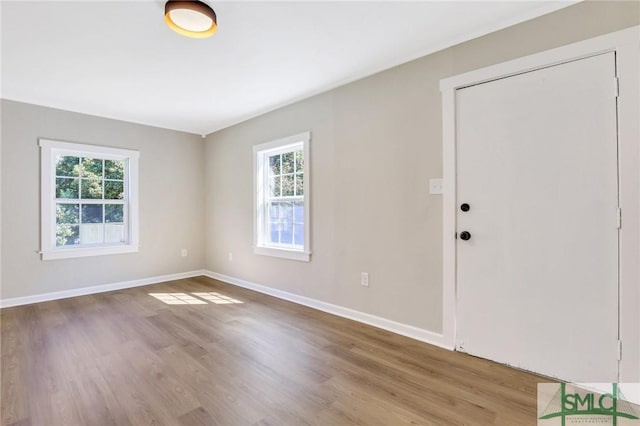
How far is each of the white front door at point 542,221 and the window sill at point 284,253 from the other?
68.3 inches

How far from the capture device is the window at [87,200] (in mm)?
3803

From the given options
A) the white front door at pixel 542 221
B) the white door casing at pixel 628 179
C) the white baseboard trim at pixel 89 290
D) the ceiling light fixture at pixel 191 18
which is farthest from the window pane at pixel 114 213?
the white door casing at pixel 628 179

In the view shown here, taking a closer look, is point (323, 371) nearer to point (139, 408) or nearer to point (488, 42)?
point (139, 408)

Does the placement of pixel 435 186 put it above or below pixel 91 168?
below

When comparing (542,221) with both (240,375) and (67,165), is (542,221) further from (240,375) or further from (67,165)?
(67,165)

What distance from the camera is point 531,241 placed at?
2068mm

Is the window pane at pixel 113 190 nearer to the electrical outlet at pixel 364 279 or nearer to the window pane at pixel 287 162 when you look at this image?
the window pane at pixel 287 162

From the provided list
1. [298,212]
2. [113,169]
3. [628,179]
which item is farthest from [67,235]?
[628,179]

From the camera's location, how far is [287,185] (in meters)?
3.94

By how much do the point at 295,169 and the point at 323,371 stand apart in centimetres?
243

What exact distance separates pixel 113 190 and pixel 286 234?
2.68 metres

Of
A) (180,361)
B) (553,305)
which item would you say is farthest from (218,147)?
(553,305)

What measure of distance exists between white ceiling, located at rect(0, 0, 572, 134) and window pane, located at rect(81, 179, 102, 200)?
1070 millimetres

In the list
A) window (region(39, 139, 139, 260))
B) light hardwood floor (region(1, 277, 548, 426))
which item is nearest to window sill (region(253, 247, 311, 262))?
light hardwood floor (region(1, 277, 548, 426))
